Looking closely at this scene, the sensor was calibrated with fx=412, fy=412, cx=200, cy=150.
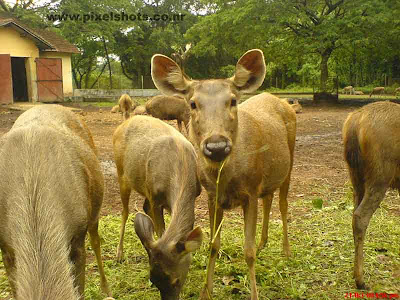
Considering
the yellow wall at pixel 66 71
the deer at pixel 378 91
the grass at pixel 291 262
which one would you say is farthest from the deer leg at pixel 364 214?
the deer at pixel 378 91

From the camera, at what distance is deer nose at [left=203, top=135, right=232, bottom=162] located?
328cm

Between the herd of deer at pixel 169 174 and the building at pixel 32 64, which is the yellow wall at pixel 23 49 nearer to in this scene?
the building at pixel 32 64

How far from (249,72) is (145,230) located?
187cm

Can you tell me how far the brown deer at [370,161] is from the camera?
411 centimetres

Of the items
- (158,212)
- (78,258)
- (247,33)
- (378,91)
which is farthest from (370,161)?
(378,91)

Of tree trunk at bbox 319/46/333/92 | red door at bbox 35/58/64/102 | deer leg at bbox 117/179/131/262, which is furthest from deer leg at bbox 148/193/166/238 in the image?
red door at bbox 35/58/64/102

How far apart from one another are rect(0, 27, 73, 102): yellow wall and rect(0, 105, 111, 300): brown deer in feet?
73.7

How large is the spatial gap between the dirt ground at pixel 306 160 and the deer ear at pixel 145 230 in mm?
2775

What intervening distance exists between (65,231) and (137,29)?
36.7m

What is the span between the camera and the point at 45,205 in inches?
104

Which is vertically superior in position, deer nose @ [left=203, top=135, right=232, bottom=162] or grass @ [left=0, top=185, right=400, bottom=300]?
deer nose @ [left=203, top=135, right=232, bottom=162]

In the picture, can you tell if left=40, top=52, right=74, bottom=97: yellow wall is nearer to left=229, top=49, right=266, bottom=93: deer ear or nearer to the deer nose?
left=229, top=49, right=266, bottom=93: deer ear

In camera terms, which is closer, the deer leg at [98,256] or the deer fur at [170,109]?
the deer leg at [98,256]

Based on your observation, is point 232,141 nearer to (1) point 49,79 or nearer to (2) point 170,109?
(2) point 170,109
